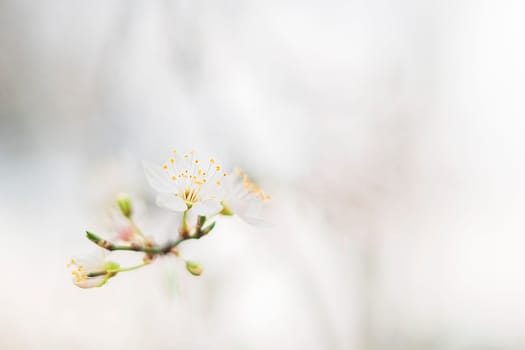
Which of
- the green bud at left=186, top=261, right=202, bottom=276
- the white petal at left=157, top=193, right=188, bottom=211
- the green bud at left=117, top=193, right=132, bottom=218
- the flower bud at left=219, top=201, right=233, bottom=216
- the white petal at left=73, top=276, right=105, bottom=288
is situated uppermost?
the flower bud at left=219, top=201, right=233, bottom=216

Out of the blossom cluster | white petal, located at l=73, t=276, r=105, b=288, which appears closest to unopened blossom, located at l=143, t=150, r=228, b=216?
the blossom cluster

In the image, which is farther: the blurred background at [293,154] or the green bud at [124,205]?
the blurred background at [293,154]

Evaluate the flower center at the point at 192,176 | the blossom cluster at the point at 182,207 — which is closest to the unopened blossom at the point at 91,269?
the blossom cluster at the point at 182,207

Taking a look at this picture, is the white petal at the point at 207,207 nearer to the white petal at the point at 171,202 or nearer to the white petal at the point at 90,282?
the white petal at the point at 171,202

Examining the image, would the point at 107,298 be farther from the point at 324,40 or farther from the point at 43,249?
the point at 324,40

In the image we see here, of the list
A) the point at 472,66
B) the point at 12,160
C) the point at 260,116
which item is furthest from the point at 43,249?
the point at 472,66

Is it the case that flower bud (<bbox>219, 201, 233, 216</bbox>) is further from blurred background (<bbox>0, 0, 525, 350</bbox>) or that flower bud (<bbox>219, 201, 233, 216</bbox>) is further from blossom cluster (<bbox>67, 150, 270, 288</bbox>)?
blurred background (<bbox>0, 0, 525, 350</bbox>)

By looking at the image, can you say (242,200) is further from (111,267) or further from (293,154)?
(293,154)

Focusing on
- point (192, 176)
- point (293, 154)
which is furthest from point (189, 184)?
point (293, 154)
